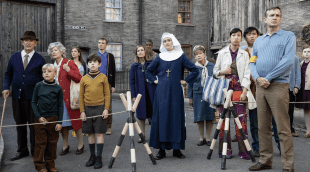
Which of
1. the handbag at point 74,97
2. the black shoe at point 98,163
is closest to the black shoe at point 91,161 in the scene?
the black shoe at point 98,163

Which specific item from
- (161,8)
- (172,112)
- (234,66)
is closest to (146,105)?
(172,112)

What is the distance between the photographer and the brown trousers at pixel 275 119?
4.38 m

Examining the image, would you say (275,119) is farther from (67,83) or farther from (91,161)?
(67,83)

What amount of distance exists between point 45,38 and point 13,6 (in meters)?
2.35

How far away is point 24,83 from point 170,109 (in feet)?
8.34

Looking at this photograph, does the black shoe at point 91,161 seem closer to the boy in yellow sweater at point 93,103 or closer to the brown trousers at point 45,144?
the boy in yellow sweater at point 93,103

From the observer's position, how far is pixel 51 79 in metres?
4.86

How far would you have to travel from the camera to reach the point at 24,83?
5.51 metres

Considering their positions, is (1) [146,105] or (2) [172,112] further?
(1) [146,105]

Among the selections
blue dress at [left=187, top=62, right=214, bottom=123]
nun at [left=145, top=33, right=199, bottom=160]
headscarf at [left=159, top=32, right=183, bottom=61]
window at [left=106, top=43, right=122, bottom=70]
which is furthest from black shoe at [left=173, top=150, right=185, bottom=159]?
window at [left=106, top=43, right=122, bottom=70]

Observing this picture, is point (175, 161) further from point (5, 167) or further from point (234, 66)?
point (5, 167)

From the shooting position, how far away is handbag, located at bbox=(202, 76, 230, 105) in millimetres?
5562

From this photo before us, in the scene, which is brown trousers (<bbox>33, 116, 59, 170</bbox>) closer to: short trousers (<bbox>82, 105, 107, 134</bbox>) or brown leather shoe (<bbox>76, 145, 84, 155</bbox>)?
short trousers (<bbox>82, 105, 107, 134</bbox>)

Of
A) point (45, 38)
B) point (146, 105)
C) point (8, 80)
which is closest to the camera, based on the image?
point (8, 80)
